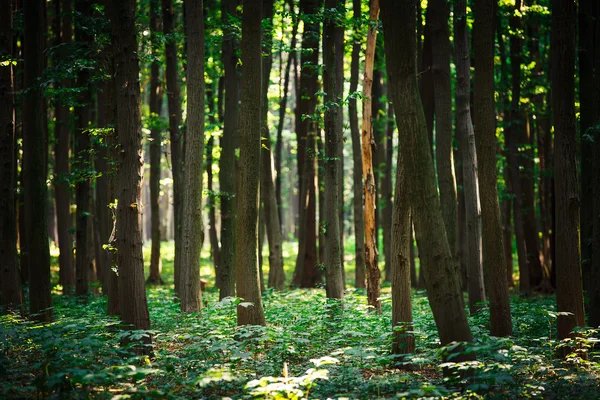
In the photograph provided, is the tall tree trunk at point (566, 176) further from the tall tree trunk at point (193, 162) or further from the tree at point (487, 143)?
the tall tree trunk at point (193, 162)

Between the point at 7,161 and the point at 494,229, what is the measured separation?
33.3ft

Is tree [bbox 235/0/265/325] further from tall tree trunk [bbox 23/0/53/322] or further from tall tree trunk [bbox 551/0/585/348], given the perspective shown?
tall tree trunk [bbox 551/0/585/348]

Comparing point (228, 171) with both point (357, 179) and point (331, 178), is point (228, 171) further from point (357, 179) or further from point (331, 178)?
point (357, 179)

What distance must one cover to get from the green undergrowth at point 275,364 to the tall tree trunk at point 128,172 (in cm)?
59

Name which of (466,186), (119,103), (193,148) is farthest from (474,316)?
(119,103)

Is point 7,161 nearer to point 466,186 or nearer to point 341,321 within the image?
point 341,321

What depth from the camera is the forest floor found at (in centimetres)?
597

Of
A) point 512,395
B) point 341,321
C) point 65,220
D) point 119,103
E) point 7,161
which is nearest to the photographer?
point 512,395

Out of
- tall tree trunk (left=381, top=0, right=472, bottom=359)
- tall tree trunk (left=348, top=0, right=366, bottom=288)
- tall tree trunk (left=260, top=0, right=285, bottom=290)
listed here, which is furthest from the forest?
tall tree trunk (left=348, top=0, right=366, bottom=288)

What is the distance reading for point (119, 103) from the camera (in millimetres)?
8281

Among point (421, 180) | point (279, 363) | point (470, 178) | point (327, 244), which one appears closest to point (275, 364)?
point (279, 363)

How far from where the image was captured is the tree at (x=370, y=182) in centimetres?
1214

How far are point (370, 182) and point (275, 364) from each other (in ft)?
17.7

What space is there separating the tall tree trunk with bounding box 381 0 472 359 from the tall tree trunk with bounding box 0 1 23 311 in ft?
30.5
